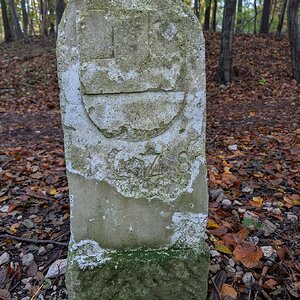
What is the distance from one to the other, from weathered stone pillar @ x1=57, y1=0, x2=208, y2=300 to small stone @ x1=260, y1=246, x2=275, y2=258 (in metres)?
0.62

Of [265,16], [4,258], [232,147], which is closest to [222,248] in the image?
[4,258]

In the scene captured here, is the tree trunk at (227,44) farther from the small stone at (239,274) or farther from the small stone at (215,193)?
the small stone at (239,274)

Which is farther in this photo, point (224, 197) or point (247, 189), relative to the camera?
point (247, 189)

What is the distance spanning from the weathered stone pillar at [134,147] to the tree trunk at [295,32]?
816 centimetres

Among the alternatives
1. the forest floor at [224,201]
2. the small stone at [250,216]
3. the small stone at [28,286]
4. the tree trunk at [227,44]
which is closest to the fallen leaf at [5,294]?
the forest floor at [224,201]

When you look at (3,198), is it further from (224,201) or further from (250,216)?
(250,216)

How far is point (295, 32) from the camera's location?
29.1 feet

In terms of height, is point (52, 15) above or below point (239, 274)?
above

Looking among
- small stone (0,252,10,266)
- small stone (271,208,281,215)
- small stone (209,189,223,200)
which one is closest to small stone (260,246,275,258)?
small stone (271,208,281,215)

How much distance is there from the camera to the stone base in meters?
1.98

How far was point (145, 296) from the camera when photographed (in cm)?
206

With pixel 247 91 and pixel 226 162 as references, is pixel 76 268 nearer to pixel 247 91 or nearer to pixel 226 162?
pixel 226 162

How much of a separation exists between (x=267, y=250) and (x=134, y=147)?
1.33m

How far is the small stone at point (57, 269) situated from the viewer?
2.36 m
